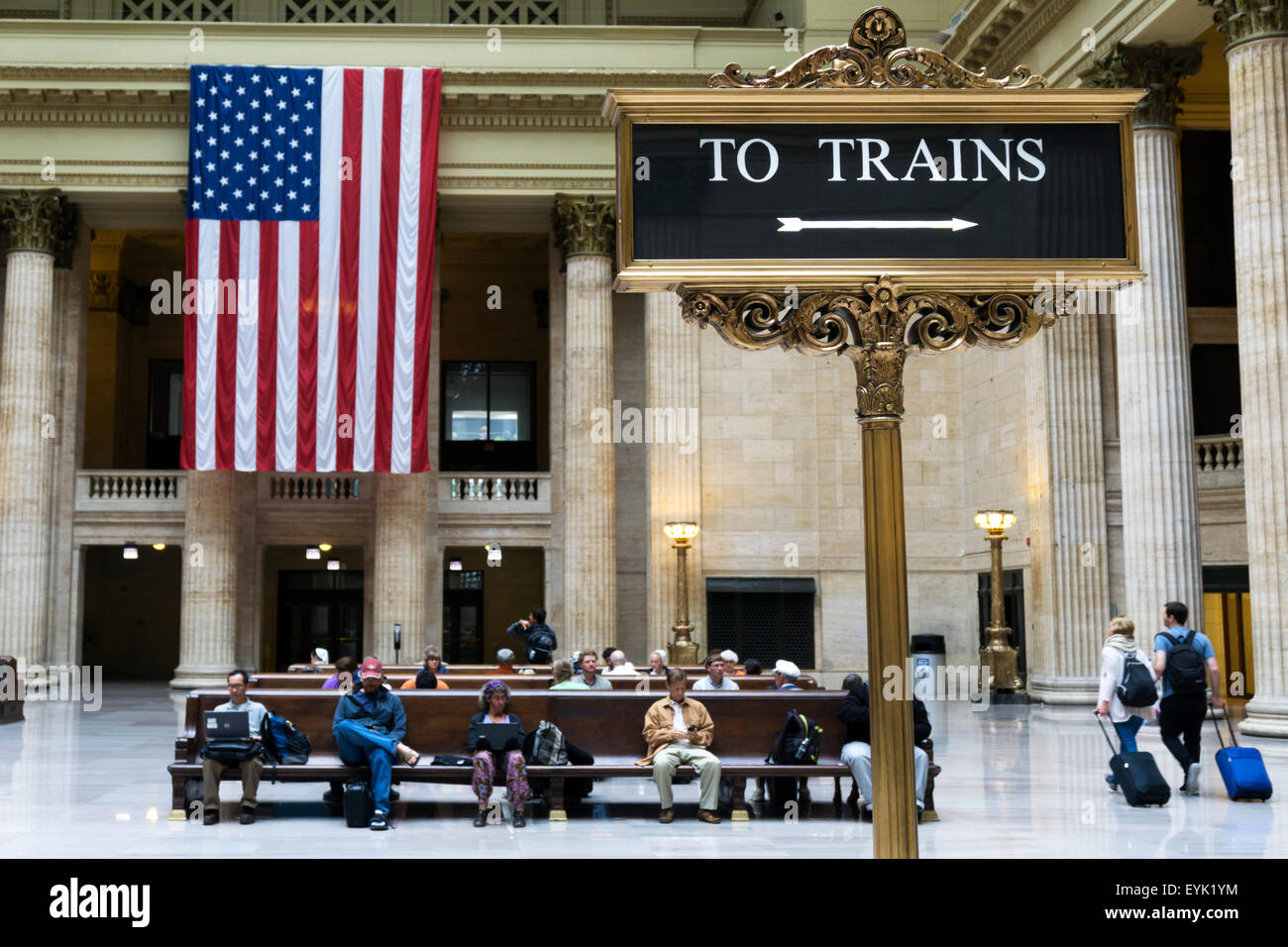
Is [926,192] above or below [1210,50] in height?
below

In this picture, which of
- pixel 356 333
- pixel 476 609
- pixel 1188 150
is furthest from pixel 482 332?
pixel 1188 150

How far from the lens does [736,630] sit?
80.4 ft

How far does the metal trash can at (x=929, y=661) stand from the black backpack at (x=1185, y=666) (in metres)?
11.2

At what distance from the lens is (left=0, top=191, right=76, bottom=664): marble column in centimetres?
2370

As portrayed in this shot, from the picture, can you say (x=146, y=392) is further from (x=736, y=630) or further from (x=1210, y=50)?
(x=1210, y=50)

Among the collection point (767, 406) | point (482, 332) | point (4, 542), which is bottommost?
point (4, 542)

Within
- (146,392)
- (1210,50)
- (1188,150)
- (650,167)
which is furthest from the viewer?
(146,392)

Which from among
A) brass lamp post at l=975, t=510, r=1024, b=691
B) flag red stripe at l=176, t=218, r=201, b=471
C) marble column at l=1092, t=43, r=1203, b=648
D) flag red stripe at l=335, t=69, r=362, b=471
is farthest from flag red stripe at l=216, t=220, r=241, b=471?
marble column at l=1092, t=43, r=1203, b=648

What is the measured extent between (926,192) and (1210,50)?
19.8m

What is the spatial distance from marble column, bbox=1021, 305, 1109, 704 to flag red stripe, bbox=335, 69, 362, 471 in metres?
11.9

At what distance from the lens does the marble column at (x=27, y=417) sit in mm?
23703

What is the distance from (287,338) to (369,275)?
1.84 metres

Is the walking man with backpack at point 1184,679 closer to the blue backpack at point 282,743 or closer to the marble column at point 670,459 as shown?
the blue backpack at point 282,743

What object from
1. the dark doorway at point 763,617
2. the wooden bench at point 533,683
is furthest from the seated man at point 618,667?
the dark doorway at point 763,617
